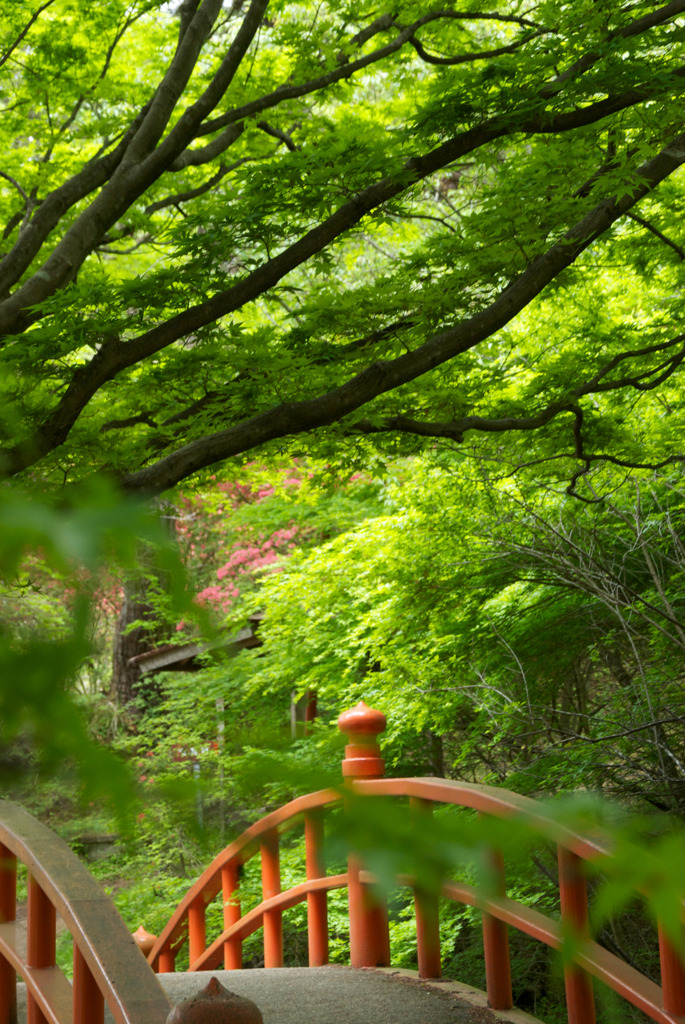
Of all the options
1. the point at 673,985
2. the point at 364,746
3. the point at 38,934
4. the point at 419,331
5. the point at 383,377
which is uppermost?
the point at 419,331

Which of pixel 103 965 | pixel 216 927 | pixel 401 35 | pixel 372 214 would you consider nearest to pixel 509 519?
pixel 372 214

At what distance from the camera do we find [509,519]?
5.91 metres

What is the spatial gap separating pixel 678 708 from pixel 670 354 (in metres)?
2.21

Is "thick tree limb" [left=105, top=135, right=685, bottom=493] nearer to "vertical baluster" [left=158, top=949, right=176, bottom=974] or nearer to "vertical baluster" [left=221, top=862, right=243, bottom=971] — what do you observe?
"vertical baluster" [left=221, top=862, right=243, bottom=971]

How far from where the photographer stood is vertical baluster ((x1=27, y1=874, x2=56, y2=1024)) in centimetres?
247

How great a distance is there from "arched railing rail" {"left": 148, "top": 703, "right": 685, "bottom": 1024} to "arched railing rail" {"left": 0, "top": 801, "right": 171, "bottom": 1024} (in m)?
0.37

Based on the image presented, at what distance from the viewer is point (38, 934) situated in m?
2.48

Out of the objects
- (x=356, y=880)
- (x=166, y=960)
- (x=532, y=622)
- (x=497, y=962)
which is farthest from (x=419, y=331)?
(x=166, y=960)

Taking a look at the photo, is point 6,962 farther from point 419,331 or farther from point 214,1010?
point 419,331

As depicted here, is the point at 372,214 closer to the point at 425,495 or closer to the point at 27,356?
the point at 27,356

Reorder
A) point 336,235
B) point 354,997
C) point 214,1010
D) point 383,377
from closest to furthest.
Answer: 1. point 214,1010
2. point 354,997
3. point 383,377
4. point 336,235

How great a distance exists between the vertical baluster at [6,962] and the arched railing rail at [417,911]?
0.70m

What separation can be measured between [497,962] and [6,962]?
1497mm

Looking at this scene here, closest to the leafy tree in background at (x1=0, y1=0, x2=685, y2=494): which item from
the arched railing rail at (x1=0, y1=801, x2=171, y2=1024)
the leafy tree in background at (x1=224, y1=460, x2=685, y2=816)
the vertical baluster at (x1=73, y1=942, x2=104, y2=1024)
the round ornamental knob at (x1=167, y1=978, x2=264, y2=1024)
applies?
the leafy tree in background at (x1=224, y1=460, x2=685, y2=816)
